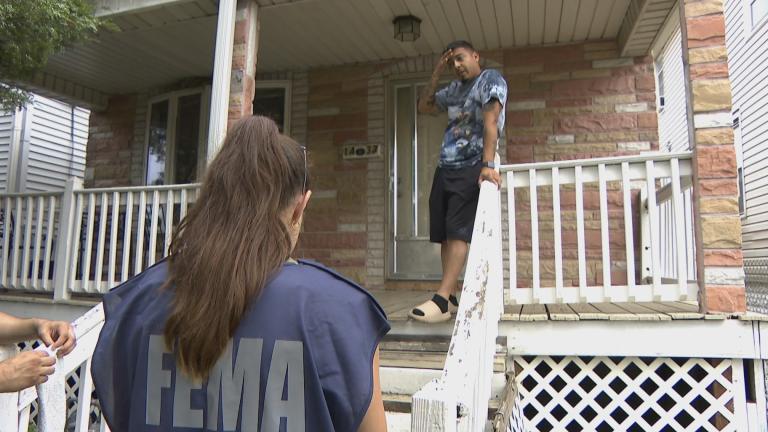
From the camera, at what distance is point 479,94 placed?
304 centimetres

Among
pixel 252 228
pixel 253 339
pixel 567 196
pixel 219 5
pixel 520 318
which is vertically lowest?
pixel 520 318

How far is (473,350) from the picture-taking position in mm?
1710

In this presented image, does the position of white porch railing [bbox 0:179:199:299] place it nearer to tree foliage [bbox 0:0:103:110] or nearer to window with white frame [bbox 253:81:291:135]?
tree foliage [bbox 0:0:103:110]

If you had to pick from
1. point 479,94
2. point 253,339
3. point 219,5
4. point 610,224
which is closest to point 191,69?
point 219,5

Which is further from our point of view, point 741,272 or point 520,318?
point 520,318

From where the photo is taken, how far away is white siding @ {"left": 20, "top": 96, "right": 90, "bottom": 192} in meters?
9.55

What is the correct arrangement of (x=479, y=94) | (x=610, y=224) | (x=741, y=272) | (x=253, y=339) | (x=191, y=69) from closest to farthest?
(x=253, y=339) < (x=741, y=272) < (x=479, y=94) < (x=610, y=224) < (x=191, y=69)

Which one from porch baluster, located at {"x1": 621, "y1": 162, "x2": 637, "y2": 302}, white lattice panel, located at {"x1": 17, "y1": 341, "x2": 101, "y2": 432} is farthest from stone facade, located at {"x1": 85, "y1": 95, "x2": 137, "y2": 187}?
porch baluster, located at {"x1": 621, "y1": 162, "x2": 637, "y2": 302}

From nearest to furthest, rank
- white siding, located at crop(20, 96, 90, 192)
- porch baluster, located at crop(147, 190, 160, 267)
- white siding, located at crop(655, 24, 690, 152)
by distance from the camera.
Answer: porch baluster, located at crop(147, 190, 160, 267) < white siding, located at crop(20, 96, 90, 192) < white siding, located at crop(655, 24, 690, 152)

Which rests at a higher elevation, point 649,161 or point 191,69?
point 191,69

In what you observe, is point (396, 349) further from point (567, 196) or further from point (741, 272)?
point (567, 196)

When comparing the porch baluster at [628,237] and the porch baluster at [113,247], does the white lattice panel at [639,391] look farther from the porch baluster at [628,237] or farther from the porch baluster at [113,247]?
the porch baluster at [113,247]

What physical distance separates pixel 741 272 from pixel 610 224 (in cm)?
203

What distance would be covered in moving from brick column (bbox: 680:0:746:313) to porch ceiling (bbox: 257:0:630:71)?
58.8 inches
